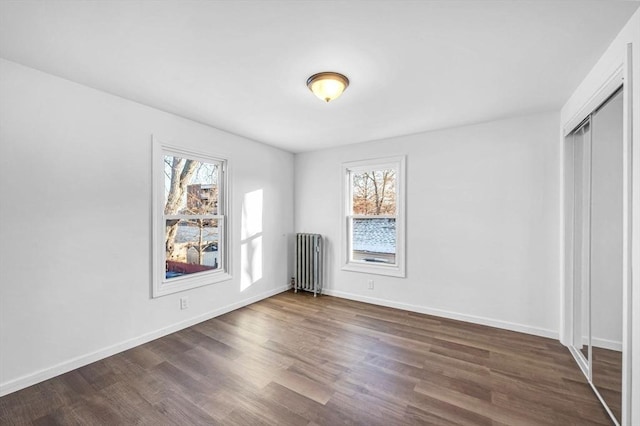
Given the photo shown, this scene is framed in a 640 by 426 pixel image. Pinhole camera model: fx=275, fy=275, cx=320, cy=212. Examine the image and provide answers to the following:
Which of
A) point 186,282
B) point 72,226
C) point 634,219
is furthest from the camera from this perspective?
point 186,282

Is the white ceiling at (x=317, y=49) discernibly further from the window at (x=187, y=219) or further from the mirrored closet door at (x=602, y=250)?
the window at (x=187, y=219)

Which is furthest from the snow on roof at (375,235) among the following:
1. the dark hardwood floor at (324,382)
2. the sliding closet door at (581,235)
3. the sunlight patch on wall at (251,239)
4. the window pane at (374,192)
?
the sliding closet door at (581,235)

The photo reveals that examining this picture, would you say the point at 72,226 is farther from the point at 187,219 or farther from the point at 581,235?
the point at 581,235

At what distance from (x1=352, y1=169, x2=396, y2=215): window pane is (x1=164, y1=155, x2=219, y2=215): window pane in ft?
7.16

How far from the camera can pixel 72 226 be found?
2.40 m

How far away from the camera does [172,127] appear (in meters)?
3.16

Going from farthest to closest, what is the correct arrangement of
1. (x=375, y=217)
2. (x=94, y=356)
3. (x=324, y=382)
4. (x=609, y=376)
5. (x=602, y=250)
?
(x=375, y=217)
(x=94, y=356)
(x=324, y=382)
(x=602, y=250)
(x=609, y=376)

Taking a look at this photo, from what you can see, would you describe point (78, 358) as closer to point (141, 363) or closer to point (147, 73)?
point (141, 363)

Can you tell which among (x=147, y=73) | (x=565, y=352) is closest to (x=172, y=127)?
(x=147, y=73)

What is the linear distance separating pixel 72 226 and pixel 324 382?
99.9 inches

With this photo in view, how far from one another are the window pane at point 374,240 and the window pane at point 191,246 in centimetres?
214

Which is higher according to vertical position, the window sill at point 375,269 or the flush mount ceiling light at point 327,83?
the flush mount ceiling light at point 327,83

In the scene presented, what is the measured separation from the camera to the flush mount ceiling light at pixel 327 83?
7.29 ft

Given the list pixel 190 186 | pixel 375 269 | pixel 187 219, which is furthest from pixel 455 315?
pixel 190 186
